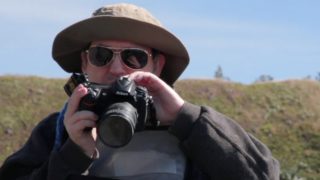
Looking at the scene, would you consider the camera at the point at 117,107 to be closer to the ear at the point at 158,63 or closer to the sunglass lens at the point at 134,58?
the sunglass lens at the point at 134,58

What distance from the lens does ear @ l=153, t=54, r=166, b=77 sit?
345cm

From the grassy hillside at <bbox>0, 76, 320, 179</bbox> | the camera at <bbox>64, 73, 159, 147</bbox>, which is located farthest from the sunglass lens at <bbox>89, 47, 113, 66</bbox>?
the grassy hillside at <bbox>0, 76, 320, 179</bbox>

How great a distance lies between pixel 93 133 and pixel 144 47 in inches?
17.8

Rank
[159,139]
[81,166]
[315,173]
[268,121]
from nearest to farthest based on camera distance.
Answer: [81,166] < [159,139] < [315,173] < [268,121]

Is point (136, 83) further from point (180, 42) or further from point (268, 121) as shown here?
point (268, 121)

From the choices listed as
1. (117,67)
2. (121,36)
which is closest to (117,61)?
(117,67)

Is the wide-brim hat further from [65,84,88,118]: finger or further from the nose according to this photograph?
[65,84,88,118]: finger

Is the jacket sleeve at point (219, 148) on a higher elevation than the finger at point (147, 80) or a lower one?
lower

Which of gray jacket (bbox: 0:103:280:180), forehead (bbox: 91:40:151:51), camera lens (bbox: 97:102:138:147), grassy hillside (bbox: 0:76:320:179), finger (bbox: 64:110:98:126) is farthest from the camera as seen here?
grassy hillside (bbox: 0:76:320:179)

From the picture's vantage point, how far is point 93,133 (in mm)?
3131

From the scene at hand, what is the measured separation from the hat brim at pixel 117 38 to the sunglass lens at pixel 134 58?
64mm

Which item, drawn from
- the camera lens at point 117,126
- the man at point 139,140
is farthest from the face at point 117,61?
the camera lens at point 117,126

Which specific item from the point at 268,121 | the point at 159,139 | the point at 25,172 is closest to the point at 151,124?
the point at 159,139

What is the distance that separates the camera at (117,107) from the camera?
284 centimetres
